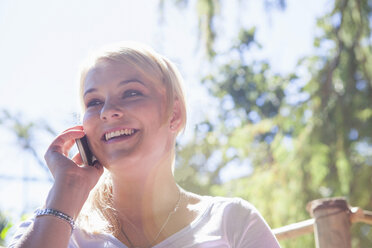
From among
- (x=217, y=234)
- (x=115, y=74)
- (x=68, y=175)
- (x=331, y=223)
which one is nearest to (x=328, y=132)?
(x=331, y=223)

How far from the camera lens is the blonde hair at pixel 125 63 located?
1353mm

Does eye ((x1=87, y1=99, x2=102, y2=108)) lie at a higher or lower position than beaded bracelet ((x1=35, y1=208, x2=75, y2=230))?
higher

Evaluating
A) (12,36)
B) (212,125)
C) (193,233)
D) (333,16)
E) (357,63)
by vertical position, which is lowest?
(212,125)

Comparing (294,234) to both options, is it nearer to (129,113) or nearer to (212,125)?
(129,113)

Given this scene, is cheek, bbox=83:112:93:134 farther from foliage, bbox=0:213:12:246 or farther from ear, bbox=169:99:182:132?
foliage, bbox=0:213:12:246

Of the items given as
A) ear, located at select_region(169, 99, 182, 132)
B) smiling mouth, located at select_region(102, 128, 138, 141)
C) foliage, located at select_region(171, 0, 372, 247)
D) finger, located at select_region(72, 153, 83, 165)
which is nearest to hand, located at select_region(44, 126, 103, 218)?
finger, located at select_region(72, 153, 83, 165)

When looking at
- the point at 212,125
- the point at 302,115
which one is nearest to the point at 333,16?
the point at 302,115

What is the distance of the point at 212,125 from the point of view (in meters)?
12.5

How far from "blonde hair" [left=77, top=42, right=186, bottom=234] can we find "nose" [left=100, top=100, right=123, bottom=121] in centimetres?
16

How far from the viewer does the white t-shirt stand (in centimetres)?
126

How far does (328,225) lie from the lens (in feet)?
5.74

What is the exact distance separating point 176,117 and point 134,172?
26 centimetres

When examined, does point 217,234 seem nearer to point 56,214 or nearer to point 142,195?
point 142,195

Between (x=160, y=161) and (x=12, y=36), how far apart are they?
1087 cm
